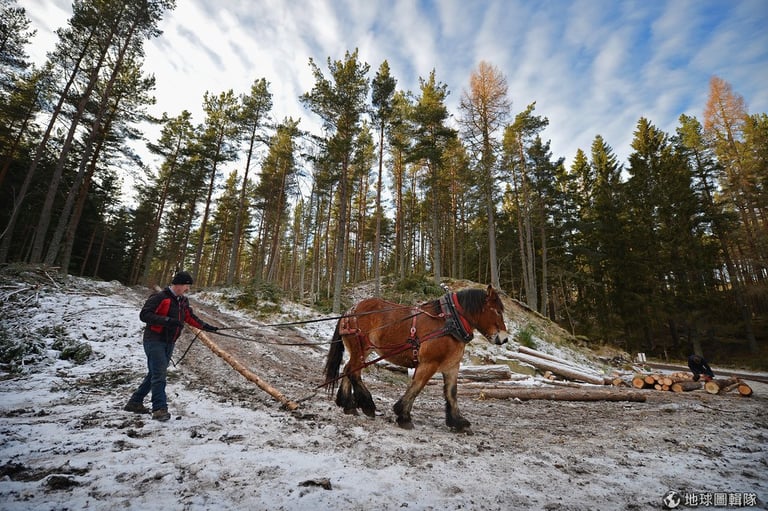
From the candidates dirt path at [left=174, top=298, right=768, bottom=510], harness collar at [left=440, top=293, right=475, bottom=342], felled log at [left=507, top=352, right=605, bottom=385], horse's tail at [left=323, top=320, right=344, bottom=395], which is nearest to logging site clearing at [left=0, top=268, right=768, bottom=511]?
dirt path at [left=174, top=298, right=768, bottom=510]

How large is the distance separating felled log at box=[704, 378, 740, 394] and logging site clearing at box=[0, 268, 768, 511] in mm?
1617

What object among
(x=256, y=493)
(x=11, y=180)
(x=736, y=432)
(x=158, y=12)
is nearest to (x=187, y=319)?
(x=256, y=493)

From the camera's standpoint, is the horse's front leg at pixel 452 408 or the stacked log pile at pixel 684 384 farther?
the stacked log pile at pixel 684 384

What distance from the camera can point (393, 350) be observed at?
14.2ft

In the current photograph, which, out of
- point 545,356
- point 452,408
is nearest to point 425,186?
point 545,356

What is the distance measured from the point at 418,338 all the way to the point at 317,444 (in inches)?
72.9

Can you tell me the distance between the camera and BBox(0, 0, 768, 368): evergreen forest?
51.4ft

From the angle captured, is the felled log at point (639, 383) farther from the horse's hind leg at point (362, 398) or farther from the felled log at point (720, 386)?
the horse's hind leg at point (362, 398)

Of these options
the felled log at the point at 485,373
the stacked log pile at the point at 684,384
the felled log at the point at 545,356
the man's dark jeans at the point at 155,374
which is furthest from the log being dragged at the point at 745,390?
the man's dark jeans at the point at 155,374

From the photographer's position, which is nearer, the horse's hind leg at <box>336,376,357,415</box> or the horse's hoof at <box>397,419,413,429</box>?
the horse's hoof at <box>397,419,413,429</box>

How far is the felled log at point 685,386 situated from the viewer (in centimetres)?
842

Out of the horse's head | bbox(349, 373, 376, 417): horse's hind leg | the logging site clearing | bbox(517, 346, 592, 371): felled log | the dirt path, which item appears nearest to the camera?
the logging site clearing

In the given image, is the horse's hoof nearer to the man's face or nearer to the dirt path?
the dirt path

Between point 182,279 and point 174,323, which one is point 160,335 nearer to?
point 174,323
